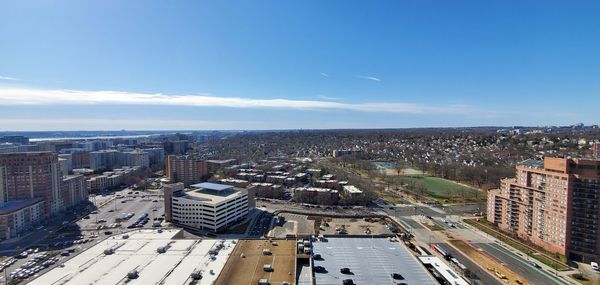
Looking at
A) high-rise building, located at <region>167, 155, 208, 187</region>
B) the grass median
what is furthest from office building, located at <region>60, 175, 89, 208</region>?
the grass median

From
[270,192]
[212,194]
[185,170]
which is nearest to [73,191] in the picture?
[185,170]

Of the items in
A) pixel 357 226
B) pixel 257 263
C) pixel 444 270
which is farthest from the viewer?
pixel 357 226

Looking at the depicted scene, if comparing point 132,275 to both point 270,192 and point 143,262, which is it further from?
point 270,192

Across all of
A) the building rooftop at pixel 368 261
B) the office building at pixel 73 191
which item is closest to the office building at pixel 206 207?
the building rooftop at pixel 368 261

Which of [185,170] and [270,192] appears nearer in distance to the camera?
[270,192]

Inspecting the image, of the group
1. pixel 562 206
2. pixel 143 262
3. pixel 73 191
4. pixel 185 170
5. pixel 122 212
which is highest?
pixel 562 206

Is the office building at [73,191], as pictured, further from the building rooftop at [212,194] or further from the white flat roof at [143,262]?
the white flat roof at [143,262]

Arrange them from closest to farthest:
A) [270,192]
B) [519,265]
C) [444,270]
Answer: [444,270]
[519,265]
[270,192]

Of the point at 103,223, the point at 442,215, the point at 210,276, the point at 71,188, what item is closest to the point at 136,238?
the point at 210,276
